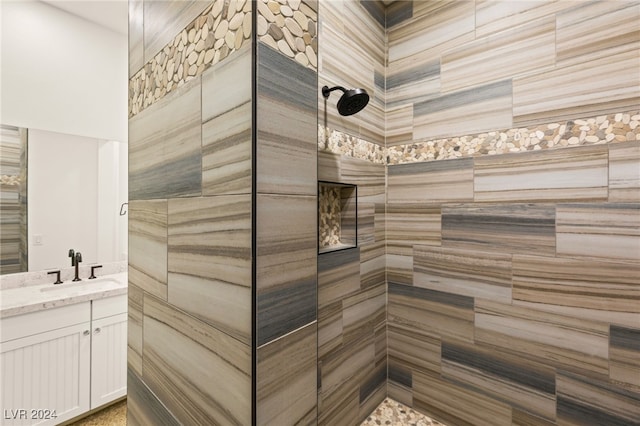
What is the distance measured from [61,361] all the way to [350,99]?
2257 millimetres

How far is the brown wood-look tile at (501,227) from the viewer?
118 cm

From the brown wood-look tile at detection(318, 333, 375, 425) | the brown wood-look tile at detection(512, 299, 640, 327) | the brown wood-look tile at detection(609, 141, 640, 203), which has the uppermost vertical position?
the brown wood-look tile at detection(609, 141, 640, 203)

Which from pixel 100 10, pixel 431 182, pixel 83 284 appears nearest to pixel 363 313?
pixel 431 182

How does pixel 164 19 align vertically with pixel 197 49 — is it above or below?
above

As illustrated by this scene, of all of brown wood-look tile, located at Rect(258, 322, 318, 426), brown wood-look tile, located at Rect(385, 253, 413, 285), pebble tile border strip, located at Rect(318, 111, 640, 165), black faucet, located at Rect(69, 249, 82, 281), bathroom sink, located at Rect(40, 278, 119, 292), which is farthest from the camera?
black faucet, located at Rect(69, 249, 82, 281)

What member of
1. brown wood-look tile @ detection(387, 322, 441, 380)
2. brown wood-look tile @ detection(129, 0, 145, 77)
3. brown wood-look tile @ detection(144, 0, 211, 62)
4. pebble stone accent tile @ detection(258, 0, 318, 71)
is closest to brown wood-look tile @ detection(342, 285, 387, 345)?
brown wood-look tile @ detection(387, 322, 441, 380)

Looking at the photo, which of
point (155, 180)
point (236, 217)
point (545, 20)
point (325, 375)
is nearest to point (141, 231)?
point (155, 180)

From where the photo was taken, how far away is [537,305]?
3.92 feet

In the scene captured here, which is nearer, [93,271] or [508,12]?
[508,12]

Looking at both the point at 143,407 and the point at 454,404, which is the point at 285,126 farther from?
the point at 454,404

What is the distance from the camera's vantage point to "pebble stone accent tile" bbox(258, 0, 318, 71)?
2.23 feet

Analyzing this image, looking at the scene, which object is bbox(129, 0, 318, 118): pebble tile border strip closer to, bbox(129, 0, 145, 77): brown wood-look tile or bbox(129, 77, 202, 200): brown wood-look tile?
bbox(129, 77, 202, 200): brown wood-look tile

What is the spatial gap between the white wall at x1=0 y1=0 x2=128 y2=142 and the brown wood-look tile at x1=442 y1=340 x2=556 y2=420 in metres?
2.86

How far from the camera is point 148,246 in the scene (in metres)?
1.06
